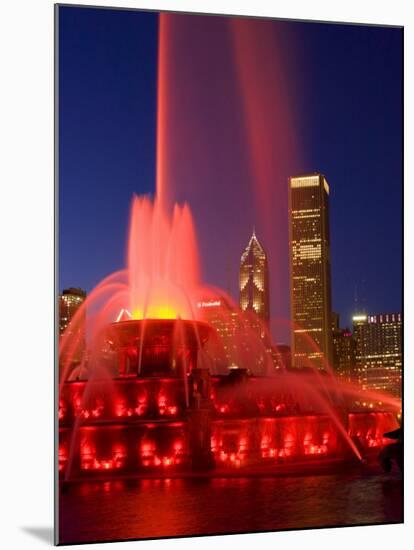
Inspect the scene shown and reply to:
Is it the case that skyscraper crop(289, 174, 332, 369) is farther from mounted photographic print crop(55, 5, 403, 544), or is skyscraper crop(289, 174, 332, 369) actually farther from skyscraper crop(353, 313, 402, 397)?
skyscraper crop(353, 313, 402, 397)

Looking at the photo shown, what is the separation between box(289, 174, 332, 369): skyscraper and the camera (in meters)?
11.5

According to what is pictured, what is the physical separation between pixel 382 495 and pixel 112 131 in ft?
14.9

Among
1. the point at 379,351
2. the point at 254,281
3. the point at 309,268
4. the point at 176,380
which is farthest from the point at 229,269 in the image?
the point at 379,351

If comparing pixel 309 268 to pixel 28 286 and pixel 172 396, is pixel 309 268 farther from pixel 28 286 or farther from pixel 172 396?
pixel 28 286

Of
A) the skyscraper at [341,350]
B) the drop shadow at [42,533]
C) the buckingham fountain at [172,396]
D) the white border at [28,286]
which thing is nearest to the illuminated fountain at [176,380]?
the buckingham fountain at [172,396]

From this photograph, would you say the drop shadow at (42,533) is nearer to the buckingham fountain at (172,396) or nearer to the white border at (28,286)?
the white border at (28,286)

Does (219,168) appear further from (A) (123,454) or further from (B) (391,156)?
(A) (123,454)

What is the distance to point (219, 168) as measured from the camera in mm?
11227

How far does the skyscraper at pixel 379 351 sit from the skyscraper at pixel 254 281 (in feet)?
3.30

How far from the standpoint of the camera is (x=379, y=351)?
11.7 m

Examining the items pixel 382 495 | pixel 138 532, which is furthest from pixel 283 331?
pixel 138 532

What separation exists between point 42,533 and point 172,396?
2.25 m

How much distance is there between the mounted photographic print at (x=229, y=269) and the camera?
10711 millimetres

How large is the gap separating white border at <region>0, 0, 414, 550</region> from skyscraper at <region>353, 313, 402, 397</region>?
5.67 ft
